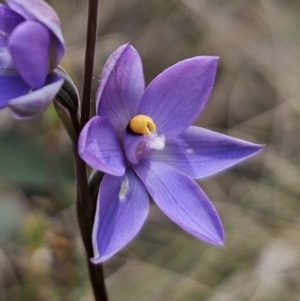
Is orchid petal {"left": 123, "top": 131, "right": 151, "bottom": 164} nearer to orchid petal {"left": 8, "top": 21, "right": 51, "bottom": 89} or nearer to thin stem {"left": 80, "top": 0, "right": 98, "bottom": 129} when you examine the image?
thin stem {"left": 80, "top": 0, "right": 98, "bottom": 129}

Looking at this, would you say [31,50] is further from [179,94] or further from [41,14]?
[179,94]

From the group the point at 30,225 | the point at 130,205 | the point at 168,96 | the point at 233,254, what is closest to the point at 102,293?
the point at 130,205

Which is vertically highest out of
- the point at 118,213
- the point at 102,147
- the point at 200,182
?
the point at 102,147

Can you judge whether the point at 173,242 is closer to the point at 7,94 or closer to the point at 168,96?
the point at 168,96

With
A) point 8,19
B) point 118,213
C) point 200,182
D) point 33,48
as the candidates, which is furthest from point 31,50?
point 200,182

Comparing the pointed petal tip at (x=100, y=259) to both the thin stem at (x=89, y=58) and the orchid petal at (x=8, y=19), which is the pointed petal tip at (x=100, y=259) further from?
the orchid petal at (x=8, y=19)
